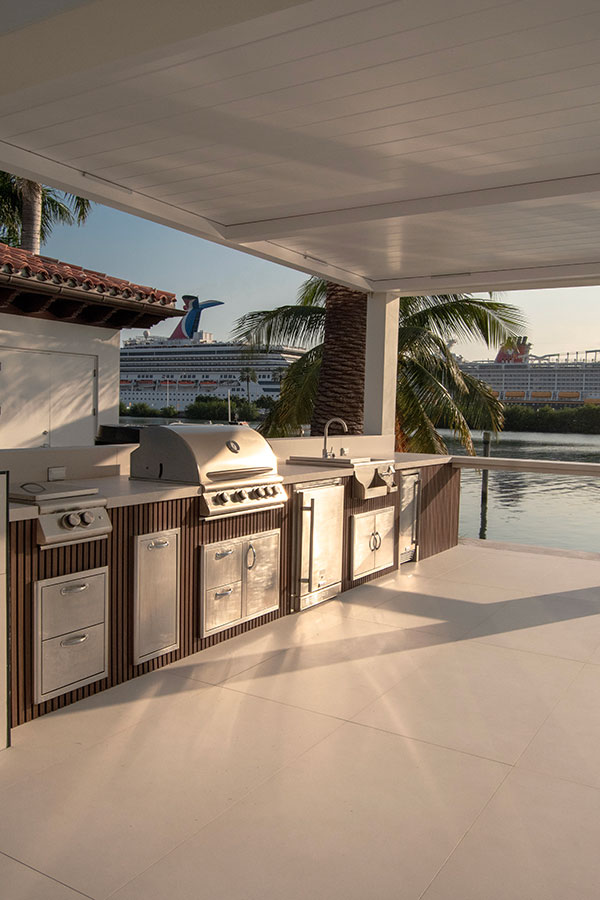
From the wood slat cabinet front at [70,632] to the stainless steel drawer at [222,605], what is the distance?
2.41 ft

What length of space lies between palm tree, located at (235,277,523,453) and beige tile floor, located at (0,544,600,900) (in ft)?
21.3

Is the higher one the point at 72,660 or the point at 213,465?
the point at 213,465

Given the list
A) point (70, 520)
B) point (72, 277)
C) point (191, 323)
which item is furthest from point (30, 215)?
point (70, 520)

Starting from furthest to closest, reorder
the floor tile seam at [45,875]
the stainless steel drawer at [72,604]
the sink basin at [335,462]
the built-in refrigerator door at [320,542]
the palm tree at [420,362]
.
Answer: the palm tree at [420,362]
the sink basin at [335,462]
the built-in refrigerator door at [320,542]
the stainless steel drawer at [72,604]
the floor tile seam at [45,875]

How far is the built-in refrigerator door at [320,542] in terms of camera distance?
4840 mm

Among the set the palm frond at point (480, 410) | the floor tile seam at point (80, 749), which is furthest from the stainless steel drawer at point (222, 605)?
the palm frond at point (480, 410)

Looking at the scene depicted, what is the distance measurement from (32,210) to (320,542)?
1314 centimetres

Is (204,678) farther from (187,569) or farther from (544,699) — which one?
(544,699)

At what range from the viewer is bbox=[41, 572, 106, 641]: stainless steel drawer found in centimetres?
309

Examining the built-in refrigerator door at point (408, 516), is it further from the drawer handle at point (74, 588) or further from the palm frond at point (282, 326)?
the palm frond at point (282, 326)

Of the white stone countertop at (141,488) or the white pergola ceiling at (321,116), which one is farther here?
the white stone countertop at (141,488)

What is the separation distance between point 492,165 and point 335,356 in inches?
200

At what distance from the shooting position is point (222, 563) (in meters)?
4.12

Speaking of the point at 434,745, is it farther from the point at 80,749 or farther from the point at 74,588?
the point at 74,588
